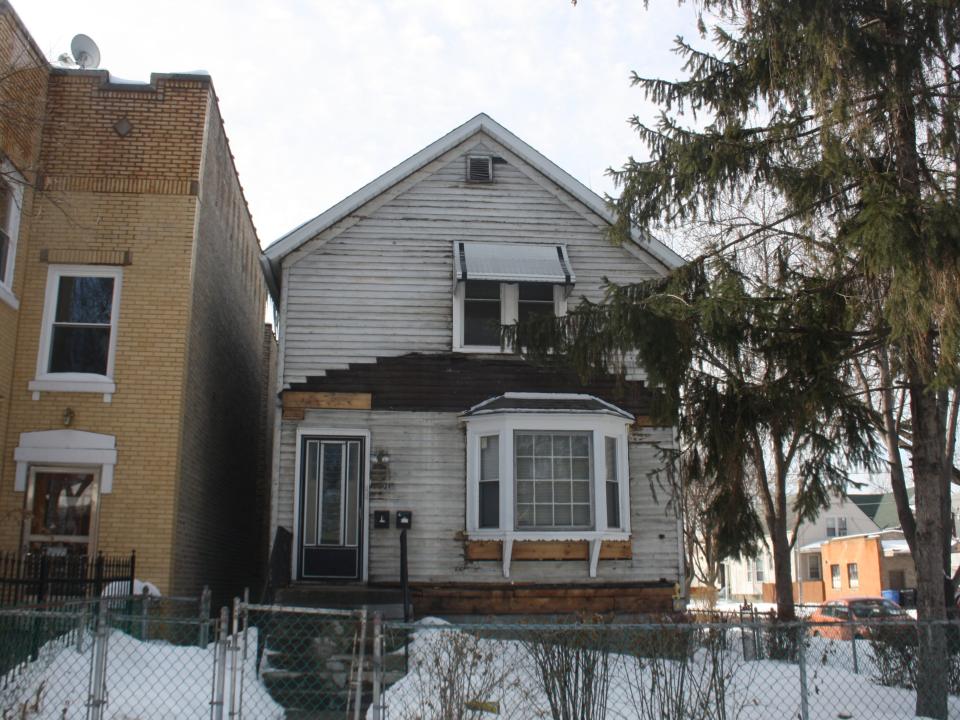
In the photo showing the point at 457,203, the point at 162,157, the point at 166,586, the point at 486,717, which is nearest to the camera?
the point at 486,717

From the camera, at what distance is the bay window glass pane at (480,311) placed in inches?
611

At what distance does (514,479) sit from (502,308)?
9.50 ft

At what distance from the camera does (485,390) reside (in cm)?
1512

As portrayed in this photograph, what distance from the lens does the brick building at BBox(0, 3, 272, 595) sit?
1282 centimetres

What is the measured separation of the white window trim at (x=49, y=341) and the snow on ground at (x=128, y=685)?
140 inches

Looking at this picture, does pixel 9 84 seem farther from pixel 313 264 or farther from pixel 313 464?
pixel 313 464

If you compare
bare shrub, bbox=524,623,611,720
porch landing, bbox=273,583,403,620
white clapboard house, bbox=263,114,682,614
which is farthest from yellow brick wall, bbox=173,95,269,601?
bare shrub, bbox=524,623,611,720

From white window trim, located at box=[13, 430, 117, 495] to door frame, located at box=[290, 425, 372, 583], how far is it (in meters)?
2.70

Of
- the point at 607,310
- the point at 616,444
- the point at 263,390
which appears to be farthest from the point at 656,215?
the point at 263,390

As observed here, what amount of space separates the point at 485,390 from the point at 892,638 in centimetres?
677

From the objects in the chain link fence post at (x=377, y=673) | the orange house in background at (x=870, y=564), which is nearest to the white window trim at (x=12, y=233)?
the chain link fence post at (x=377, y=673)

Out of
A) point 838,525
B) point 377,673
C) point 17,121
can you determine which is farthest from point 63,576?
point 838,525

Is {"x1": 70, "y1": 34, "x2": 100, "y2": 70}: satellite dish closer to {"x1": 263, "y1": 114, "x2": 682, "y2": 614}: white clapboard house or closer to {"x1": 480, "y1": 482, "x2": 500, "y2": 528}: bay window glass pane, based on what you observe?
{"x1": 263, "y1": 114, "x2": 682, "y2": 614}: white clapboard house

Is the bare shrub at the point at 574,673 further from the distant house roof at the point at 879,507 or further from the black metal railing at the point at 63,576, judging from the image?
the distant house roof at the point at 879,507
